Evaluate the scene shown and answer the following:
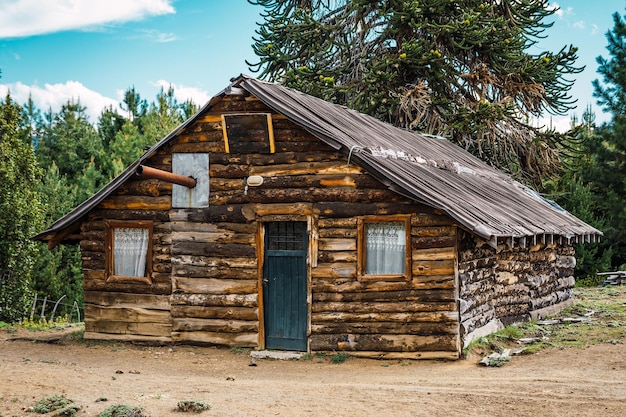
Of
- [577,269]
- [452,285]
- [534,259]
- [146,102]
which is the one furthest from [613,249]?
[146,102]

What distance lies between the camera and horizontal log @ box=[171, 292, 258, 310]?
13.9 m

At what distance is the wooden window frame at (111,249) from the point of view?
1462 centimetres

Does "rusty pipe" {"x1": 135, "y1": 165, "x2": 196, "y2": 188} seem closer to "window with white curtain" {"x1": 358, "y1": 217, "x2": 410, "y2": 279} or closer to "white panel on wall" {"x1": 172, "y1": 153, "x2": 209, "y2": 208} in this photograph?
"white panel on wall" {"x1": 172, "y1": 153, "x2": 209, "y2": 208}

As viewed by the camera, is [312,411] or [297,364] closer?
[312,411]

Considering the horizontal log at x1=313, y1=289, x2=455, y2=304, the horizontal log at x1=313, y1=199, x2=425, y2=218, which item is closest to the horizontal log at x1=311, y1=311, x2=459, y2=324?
the horizontal log at x1=313, y1=289, x2=455, y2=304

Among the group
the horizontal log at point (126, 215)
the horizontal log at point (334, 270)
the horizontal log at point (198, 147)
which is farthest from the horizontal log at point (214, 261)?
the horizontal log at point (198, 147)

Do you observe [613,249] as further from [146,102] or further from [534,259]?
[146,102]

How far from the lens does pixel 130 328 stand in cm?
1484

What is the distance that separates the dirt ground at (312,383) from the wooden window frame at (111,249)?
1292 millimetres

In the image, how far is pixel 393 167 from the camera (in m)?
13.1

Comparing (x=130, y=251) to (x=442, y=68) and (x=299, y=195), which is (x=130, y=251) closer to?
(x=299, y=195)

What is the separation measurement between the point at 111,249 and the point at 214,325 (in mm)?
2607

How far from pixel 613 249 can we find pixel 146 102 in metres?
36.1

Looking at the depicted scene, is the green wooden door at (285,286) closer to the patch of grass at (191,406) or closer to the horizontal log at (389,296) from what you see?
the horizontal log at (389,296)
